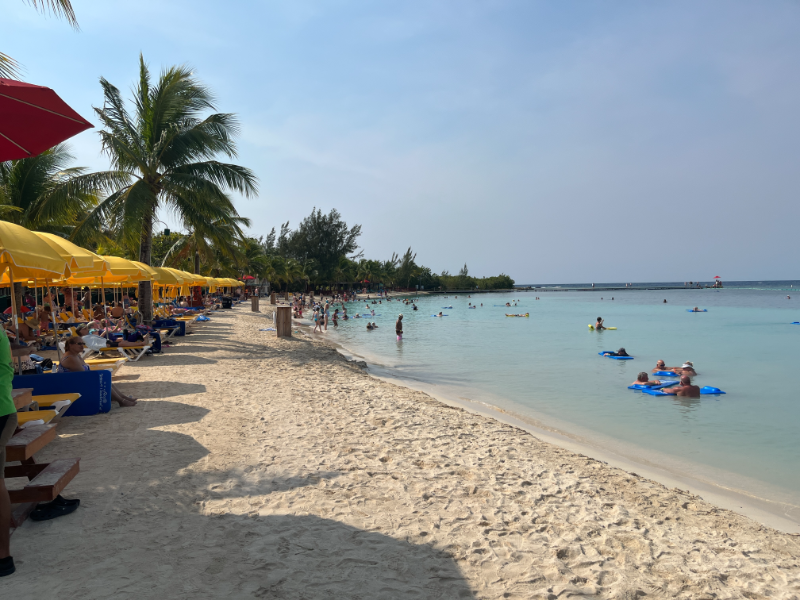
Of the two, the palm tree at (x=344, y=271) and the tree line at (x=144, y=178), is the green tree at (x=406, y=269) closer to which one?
the palm tree at (x=344, y=271)

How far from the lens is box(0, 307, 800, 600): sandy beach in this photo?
2.53 m

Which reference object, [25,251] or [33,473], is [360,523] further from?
[25,251]

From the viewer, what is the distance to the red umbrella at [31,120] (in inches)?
112

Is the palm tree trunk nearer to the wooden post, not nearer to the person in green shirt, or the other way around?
the wooden post

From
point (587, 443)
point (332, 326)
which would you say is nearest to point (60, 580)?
point (587, 443)

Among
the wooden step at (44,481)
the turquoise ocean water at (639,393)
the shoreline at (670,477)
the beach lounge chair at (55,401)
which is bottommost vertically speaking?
the turquoise ocean water at (639,393)

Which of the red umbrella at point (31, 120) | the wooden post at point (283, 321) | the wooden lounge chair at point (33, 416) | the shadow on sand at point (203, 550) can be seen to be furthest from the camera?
the wooden post at point (283, 321)

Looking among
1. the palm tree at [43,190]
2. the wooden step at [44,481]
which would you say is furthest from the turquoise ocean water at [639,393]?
the palm tree at [43,190]

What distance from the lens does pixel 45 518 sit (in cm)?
297

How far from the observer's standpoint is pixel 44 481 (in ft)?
9.30

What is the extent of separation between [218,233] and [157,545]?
1186 cm

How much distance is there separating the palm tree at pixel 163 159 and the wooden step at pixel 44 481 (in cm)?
993

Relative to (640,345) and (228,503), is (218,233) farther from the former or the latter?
(640,345)

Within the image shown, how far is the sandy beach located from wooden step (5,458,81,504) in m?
0.25
